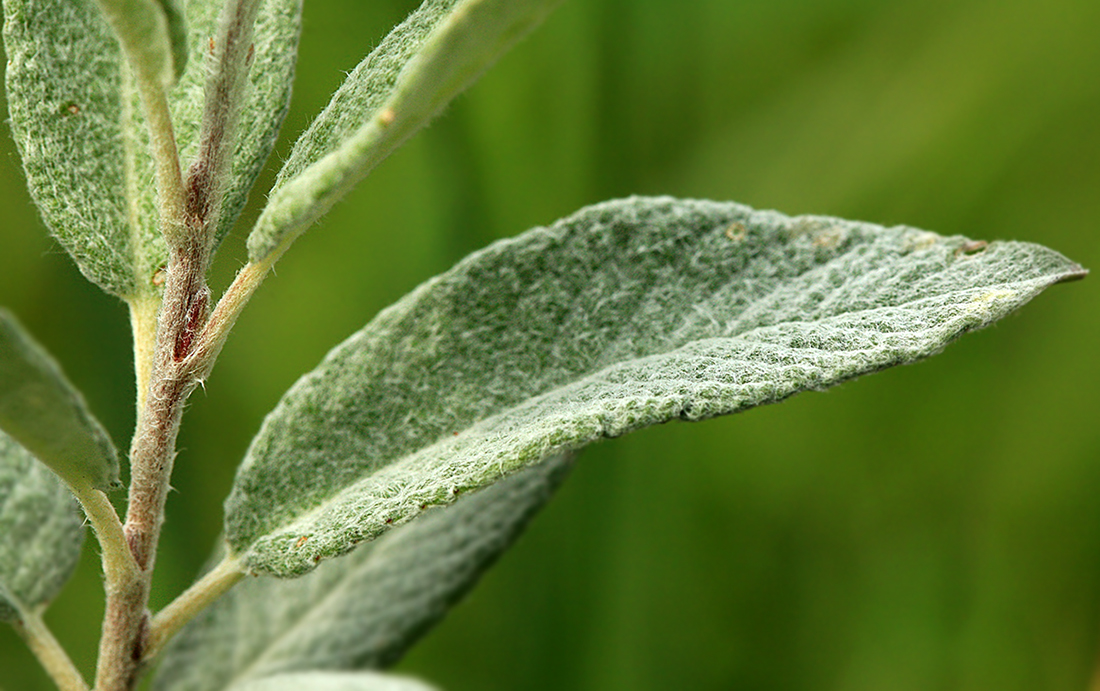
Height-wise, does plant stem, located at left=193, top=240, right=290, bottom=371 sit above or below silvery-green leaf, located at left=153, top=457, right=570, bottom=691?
above

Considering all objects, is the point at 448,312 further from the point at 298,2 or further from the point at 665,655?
the point at 665,655

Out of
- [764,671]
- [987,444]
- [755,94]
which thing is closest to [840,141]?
[755,94]

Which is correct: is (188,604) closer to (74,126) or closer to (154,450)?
(154,450)

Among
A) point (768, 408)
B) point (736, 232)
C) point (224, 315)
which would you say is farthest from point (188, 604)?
point (768, 408)

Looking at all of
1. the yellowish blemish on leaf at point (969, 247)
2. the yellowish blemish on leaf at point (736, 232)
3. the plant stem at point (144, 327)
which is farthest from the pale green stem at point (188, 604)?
the yellowish blemish on leaf at point (969, 247)

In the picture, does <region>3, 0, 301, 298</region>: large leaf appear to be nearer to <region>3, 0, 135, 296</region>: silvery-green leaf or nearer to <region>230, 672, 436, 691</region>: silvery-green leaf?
<region>3, 0, 135, 296</region>: silvery-green leaf

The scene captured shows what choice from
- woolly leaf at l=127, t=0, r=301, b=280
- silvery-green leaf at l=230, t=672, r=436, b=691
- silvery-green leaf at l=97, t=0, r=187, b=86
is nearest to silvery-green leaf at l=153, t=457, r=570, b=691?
silvery-green leaf at l=230, t=672, r=436, b=691
